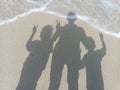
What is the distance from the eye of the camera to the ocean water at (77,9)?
5547 mm

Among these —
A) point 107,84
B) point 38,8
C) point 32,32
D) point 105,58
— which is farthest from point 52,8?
point 107,84

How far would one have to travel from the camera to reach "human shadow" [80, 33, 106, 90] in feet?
16.0

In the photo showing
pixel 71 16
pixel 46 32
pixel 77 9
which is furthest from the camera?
pixel 77 9

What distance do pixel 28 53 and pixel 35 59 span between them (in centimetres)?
17

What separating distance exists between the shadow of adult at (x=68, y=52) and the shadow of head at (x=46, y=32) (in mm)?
112

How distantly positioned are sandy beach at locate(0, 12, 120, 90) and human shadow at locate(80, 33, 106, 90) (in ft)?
0.18

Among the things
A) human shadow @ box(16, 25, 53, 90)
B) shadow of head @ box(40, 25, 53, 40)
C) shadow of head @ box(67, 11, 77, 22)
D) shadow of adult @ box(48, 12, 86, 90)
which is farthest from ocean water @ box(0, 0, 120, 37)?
human shadow @ box(16, 25, 53, 90)

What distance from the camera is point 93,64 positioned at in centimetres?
502

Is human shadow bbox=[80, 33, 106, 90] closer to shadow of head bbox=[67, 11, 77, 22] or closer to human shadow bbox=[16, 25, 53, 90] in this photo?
shadow of head bbox=[67, 11, 77, 22]

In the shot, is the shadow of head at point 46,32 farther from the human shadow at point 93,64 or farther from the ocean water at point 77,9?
the human shadow at point 93,64

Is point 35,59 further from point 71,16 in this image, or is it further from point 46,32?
point 71,16

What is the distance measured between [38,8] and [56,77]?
156cm

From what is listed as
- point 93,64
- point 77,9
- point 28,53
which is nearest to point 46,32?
point 28,53

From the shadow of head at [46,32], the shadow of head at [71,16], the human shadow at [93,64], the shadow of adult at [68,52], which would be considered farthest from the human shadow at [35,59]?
the human shadow at [93,64]
